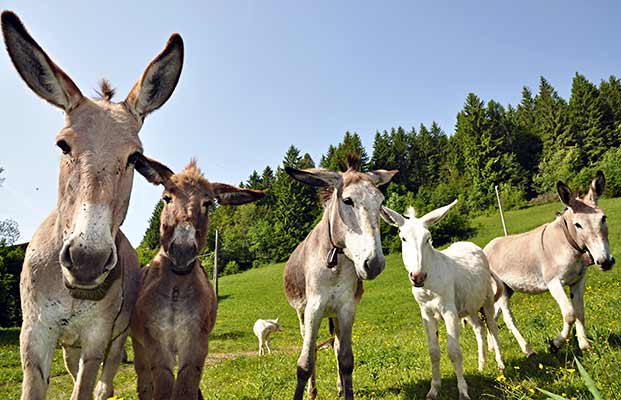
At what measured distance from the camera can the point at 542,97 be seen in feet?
321

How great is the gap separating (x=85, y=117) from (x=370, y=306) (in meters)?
23.4

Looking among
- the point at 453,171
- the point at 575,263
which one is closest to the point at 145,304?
the point at 575,263

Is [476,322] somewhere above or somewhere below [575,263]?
below

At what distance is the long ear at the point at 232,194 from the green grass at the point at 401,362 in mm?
3052

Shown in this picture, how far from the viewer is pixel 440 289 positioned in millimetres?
5836

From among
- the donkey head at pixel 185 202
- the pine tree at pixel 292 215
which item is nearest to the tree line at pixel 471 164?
the pine tree at pixel 292 215

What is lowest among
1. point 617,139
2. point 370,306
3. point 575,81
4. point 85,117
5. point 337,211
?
point 370,306

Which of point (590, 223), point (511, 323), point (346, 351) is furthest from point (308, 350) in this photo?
point (590, 223)

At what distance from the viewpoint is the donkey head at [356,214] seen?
4203 mm

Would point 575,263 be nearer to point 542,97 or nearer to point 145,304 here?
point 145,304

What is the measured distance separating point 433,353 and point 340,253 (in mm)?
2068

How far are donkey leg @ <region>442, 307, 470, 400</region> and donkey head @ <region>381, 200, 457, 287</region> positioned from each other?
2.23ft

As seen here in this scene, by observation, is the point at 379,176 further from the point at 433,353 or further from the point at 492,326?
the point at 492,326

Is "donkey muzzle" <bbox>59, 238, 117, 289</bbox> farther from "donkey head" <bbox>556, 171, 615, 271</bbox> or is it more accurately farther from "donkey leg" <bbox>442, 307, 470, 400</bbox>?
"donkey head" <bbox>556, 171, 615, 271</bbox>
